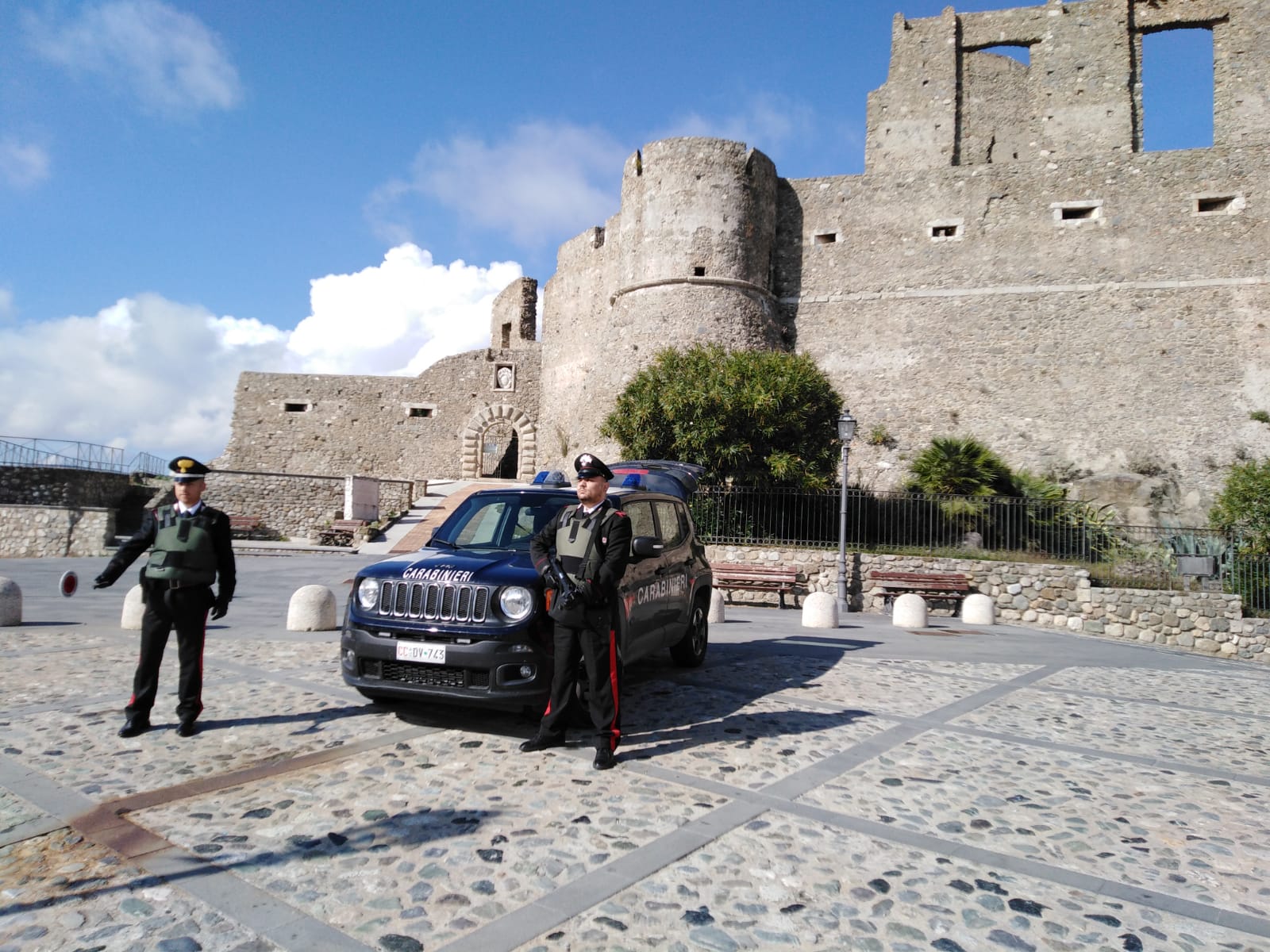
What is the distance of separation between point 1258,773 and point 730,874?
380 cm

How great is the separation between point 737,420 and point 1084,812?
14.2m

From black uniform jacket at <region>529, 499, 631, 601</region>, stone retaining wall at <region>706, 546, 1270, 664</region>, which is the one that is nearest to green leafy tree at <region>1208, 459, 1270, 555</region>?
stone retaining wall at <region>706, 546, 1270, 664</region>

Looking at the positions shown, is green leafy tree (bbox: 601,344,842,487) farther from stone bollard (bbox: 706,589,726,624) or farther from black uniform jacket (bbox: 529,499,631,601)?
black uniform jacket (bbox: 529,499,631,601)

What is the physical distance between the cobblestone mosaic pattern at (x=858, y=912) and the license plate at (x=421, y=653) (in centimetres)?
212

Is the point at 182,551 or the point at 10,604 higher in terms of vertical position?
the point at 182,551

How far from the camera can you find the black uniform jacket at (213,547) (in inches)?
202

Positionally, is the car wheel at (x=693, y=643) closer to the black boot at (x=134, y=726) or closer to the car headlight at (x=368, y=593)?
the car headlight at (x=368, y=593)

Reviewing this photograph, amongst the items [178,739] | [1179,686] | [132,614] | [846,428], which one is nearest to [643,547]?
[178,739]

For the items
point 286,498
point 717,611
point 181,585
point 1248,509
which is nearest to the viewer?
point 181,585

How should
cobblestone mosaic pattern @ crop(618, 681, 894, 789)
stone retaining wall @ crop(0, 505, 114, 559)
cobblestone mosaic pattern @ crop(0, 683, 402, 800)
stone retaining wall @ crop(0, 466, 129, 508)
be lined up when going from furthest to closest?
stone retaining wall @ crop(0, 466, 129, 508)
stone retaining wall @ crop(0, 505, 114, 559)
cobblestone mosaic pattern @ crop(618, 681, 894, 789)
cobblestone mosaic pattern @ crop(0, 683, 402, 800)

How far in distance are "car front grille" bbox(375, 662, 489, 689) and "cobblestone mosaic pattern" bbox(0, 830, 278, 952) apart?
1.99m

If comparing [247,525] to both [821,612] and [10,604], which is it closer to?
[10,604]

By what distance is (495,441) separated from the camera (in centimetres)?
3488

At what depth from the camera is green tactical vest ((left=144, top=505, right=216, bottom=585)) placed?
4.92m
